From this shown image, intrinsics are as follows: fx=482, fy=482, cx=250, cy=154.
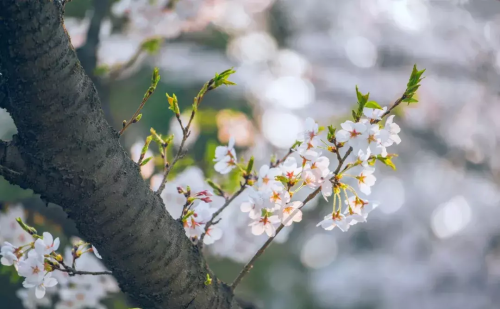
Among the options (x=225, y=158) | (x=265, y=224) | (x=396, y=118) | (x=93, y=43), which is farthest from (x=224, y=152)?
(x=396, y=118)

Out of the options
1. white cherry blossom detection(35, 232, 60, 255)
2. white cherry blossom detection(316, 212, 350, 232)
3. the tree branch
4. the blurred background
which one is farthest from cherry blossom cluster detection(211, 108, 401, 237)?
the blurred background

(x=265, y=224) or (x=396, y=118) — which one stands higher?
(x=396, y=118)

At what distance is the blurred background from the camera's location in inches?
120

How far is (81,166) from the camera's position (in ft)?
1.41

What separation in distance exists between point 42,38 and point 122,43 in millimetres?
2739

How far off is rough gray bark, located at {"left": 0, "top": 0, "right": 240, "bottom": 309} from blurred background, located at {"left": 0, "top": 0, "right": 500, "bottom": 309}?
2180mm

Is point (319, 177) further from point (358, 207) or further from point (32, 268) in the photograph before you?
point (32, 268)

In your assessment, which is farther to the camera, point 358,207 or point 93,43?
point 93,43

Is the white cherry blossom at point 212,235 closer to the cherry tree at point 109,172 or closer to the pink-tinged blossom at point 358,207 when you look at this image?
the cherry tree at point 109,172

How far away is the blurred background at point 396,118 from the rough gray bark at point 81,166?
218 centimetres

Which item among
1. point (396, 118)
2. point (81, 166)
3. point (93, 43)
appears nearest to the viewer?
point (81, 166)

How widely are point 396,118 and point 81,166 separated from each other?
262 cm

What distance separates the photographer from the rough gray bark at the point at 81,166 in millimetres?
393

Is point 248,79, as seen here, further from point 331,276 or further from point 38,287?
point 38,287
